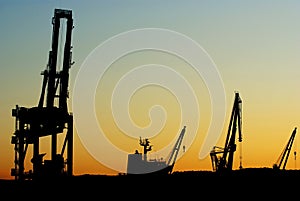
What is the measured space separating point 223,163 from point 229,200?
66.5 metres

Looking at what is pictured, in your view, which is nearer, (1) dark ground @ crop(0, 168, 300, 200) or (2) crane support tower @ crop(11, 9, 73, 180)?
(1) dark ground @ crop(0, 168, 300, 200)

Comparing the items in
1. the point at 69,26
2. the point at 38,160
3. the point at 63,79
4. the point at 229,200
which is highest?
the point at 69,26

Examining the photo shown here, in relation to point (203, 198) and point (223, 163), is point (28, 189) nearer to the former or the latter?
point (203, 198)

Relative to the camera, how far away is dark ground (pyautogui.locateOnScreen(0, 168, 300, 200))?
48.9 meters

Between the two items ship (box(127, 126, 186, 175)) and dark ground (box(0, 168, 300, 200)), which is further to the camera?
ship (box(127, 126, 186, 175))

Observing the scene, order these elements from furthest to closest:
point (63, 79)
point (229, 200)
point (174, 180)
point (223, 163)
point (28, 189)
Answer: point (223, 163) → point (63, 79) → point (174, 180) → point (28, 189) → point (229, 200)

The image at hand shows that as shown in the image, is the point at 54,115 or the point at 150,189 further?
the point at 54,115

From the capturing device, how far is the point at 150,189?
51375 millimetres

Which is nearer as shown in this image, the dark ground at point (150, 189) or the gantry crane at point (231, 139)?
the dark ground at point (150, 189)

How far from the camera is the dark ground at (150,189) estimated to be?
48875 millimetres

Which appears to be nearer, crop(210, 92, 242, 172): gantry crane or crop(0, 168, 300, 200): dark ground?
crop(0, 168, 300, 200): dark ground

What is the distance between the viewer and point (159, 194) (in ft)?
164

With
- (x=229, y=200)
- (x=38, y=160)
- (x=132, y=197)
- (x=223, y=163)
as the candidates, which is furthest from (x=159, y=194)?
(x=223, y=163)

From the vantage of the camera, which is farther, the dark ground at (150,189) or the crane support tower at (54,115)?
the crane support tower at (54,115)
